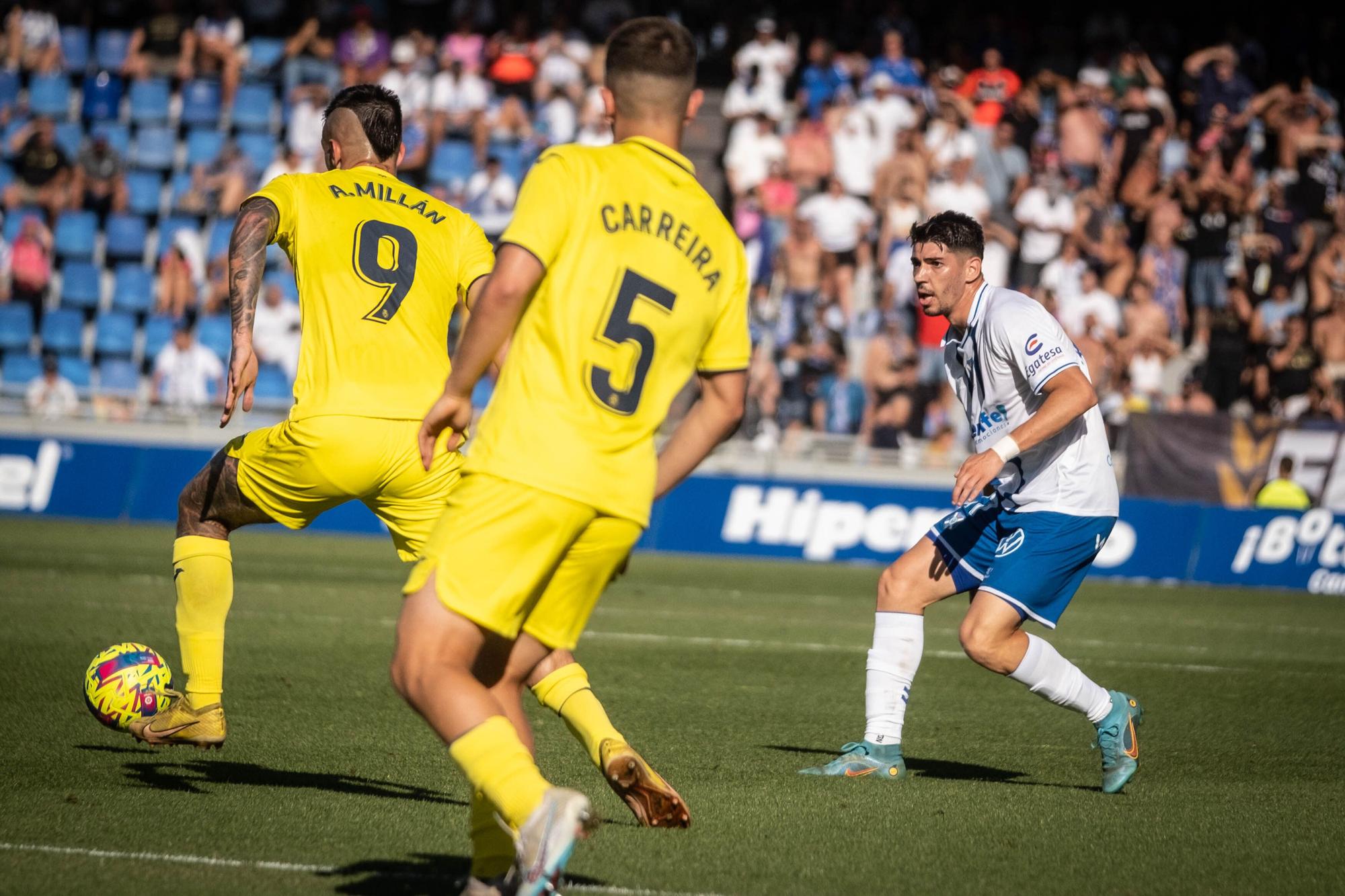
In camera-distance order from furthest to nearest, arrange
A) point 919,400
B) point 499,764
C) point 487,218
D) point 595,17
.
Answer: point 595,17, point 487,218, point 919,400, point 499,764

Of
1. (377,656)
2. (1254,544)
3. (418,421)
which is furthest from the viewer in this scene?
(1254,544)

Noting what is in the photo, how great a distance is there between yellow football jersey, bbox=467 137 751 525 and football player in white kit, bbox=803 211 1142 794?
277cm

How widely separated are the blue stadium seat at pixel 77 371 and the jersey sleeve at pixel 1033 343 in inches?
666

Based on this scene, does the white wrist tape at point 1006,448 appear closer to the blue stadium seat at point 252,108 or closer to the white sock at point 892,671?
the white sock at point 892,671

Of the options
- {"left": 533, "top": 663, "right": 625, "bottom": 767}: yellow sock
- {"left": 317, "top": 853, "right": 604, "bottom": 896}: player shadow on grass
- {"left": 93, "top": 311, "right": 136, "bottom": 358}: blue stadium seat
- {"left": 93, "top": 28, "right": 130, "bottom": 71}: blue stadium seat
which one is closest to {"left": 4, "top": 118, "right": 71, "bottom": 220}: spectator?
{"left": 93, "top": 28, "right": 130, "bottom": 71}: blue stadium seat

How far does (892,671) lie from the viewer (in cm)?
684

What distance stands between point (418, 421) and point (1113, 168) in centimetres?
1855

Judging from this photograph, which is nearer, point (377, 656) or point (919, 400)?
point (377, 656)

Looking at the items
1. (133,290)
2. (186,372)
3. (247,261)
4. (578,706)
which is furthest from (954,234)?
(133,290)

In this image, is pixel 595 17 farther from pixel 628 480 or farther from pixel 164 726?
pixel 628 480

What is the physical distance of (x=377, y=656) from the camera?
9.59m

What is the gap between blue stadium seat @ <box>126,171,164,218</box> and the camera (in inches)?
900

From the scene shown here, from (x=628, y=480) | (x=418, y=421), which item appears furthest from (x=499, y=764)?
(x=418, y=421)

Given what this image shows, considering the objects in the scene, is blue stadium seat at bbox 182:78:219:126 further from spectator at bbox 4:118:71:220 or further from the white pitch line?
the white pitch line
